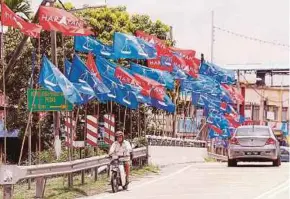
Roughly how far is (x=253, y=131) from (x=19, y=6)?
12.0 metres

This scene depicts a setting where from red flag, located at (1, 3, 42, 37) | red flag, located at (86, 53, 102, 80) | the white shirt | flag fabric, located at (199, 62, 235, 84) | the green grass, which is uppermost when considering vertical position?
flag fabric, located at (199, 62, 235, 84)

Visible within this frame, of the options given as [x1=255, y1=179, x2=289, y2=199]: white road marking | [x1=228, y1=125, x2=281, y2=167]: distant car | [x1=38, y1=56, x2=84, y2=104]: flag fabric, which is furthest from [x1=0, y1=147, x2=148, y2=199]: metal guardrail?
[x1=228, y1=125, x2=281, y2=167]: distant car

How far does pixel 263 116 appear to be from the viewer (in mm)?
91625

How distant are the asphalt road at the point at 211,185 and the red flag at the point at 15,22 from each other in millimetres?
4089

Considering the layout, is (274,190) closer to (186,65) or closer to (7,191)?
(7,191)

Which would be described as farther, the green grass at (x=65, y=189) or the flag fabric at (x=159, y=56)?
the flag fabric at (x=159, y=56)

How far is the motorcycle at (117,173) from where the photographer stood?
19948mm

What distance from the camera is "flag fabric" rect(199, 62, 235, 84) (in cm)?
4800

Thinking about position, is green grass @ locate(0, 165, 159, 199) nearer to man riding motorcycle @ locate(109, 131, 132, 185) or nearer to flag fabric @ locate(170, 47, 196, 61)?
man riding motorcycle @ locate(109, 131, 132, 185)

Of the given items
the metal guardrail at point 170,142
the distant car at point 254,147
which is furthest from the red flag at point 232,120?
the distant car at point 254,147

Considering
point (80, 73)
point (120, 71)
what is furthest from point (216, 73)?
point (80, 73)

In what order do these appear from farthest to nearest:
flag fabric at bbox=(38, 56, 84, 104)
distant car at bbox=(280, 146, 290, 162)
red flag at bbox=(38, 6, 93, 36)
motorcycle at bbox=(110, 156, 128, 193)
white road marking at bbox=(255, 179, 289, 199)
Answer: distant car at bbox=(280, 146, 290, 162)
motorcycle at bbox=(110, 156, 128, 193)
red flag at bbox=(38, 6, 93, 36)
flag fabric at bbox=(38, 56, 84, 104)
white road marking at bbox=(255, 179, 289, 199)

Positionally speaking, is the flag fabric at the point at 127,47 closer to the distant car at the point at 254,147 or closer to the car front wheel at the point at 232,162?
the distant car at the point at 254,147

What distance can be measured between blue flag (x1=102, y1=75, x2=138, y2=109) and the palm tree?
4.68 meters
